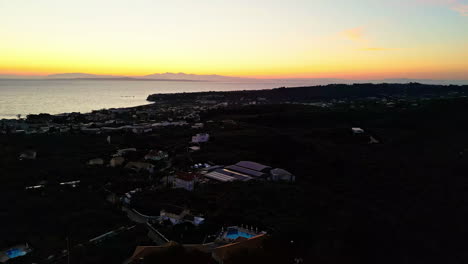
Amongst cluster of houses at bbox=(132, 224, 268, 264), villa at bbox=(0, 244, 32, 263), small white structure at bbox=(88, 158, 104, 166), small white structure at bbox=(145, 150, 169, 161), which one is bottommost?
villa at bbox=(0, 244, 32, 263)

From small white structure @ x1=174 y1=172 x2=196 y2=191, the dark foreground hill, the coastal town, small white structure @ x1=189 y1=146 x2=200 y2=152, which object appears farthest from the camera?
the dark foreground hill

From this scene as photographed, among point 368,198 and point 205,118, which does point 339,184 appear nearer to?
point 368,198

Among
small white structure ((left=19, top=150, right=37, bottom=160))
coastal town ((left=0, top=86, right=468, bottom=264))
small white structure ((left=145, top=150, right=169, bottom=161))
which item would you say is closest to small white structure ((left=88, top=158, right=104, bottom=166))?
coastal town ((left=0, top=86, right=468, bottom=264))

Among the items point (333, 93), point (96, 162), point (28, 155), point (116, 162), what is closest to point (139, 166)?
point (116, 162)

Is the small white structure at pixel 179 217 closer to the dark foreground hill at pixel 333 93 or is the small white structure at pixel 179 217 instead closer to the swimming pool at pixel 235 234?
the swimming pool at pixel 235 234

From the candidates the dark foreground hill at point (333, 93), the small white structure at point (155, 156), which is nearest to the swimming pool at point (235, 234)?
the small white structure at point (155, 156)

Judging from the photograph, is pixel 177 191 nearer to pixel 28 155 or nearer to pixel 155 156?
pixel 155 156

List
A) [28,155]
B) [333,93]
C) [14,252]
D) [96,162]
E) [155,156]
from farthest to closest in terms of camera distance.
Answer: [333,93], [155,156], [28,155], [96,162], [14,252]

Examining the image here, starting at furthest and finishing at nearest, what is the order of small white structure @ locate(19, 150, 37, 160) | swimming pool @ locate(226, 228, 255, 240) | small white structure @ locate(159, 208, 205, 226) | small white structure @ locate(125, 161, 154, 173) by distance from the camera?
Result: small white structure @ locate(19, 150, 37, 160) → small white structure @ locate(125, 161, 154, 173) → small white structure @ locate(159, 208, 205, 226) → swimming pool @ locate(226, 228, 255, 240)

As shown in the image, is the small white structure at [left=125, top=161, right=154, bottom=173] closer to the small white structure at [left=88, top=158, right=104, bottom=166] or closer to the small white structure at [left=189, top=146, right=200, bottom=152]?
the small white structure at [left=88, top=158, right=104, bottom=166]
